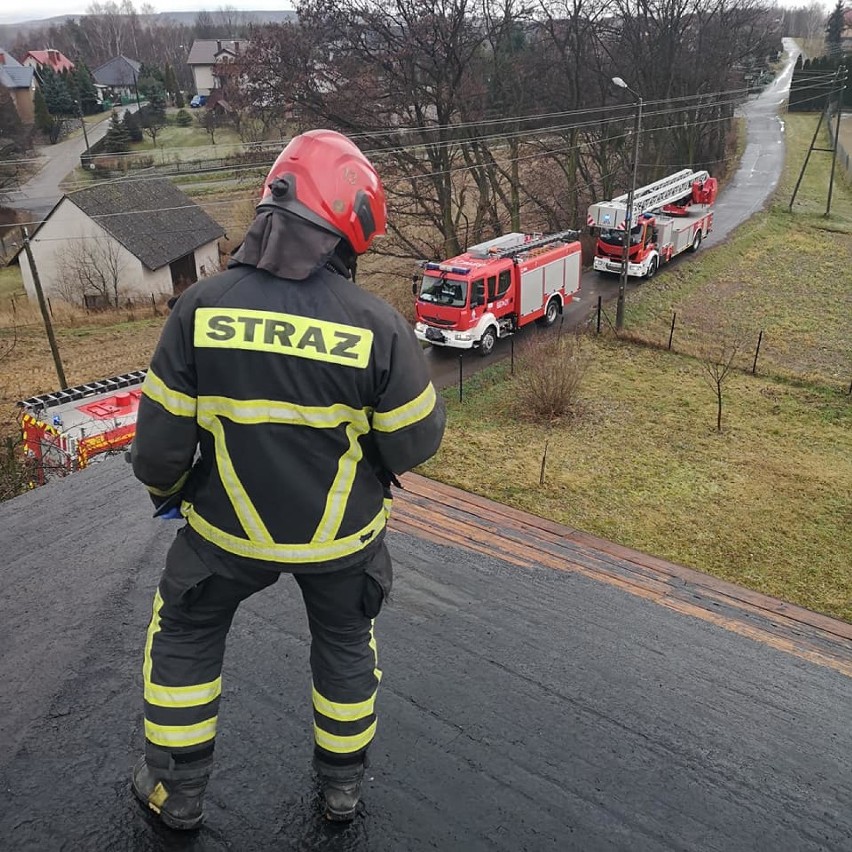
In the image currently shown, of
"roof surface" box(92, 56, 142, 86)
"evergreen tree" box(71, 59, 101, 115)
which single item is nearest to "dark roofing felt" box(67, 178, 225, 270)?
"evergreen tree" box(71, 59, 101, 115)

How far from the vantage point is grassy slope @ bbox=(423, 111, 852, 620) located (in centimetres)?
982

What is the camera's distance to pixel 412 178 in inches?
1005

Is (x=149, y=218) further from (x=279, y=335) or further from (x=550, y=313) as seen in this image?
(x=279, y=335)

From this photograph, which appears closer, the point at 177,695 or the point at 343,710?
the point at 177,695

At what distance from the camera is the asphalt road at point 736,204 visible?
18.4 m

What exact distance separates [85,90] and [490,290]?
6510 centimetres

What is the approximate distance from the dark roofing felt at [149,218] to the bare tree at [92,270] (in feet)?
2.11

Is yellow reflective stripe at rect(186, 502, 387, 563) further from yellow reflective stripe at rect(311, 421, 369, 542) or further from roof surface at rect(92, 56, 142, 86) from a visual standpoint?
roof surface at rect(92, 56, 142, 86)

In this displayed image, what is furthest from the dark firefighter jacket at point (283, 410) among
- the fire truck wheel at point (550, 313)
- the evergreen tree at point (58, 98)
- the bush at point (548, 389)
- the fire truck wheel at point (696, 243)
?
the evergreen tree at point (58, 98)

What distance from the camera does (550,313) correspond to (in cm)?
2053

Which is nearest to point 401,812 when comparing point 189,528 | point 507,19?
point 189,528

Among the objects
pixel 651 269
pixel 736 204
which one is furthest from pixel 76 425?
pixel 736 204

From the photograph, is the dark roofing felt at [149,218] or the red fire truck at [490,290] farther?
the dark roofing felt at [149,218]

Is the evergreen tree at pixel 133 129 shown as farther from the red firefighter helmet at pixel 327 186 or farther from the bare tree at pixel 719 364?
the red firefighter helmet at pixel 327 186
